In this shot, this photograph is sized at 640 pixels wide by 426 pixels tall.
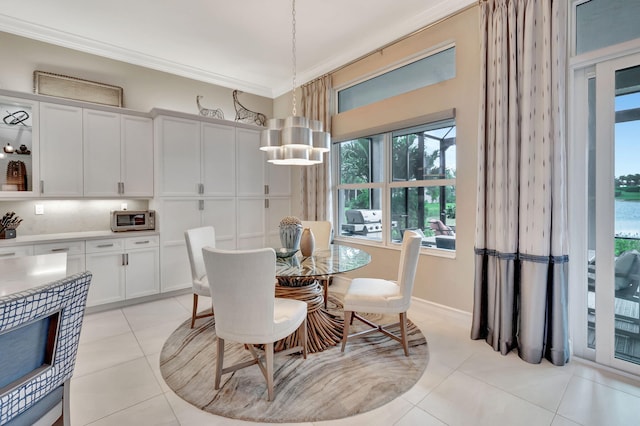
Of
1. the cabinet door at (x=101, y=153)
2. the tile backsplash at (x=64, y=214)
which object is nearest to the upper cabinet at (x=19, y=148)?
the tile backsplash at (x=64, y=214)

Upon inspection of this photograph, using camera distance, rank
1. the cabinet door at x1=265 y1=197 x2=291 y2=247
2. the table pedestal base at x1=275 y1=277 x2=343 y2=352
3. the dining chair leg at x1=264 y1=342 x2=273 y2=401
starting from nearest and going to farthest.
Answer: the dining chair leg at x1=264 y1=342 x2=273 y2=401 → the table pedestal base at x1=275 y1=277 x2=343 y2=352 → the cabinet door at x1=265 y1=197 x2=291 y2=247

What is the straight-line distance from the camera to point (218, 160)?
4262mm

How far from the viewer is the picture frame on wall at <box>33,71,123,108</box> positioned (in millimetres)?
3318

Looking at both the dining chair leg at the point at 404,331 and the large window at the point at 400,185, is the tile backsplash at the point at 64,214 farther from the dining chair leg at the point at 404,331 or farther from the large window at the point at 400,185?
the dining chair leg at the point at 404,331

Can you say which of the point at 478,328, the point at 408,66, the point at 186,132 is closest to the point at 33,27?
the point at 186,132

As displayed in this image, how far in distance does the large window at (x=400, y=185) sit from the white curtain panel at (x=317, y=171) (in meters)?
0.23

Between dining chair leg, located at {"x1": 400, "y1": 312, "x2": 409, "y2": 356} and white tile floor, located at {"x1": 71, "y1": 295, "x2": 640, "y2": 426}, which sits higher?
dining chair leg, located at {"x1": 400, "y1": 312, "x2": 409, "y2": 356}

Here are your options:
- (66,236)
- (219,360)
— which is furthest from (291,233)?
(66,236)

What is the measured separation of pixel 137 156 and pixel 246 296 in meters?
3.01

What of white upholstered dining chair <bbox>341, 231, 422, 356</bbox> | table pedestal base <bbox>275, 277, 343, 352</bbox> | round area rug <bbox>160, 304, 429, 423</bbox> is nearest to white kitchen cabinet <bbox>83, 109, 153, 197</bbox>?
round area rug <bbox>160, 304, 429, 423</bbox>

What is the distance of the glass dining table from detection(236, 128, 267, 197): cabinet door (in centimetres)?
216

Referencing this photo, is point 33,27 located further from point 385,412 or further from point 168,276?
point 385,412

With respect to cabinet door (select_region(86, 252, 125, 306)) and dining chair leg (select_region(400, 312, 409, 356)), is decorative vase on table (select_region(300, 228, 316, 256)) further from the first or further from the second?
cabinet door (select_region(86, 252, 125, 306))

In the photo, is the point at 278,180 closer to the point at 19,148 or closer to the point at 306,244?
the point at 306,244
